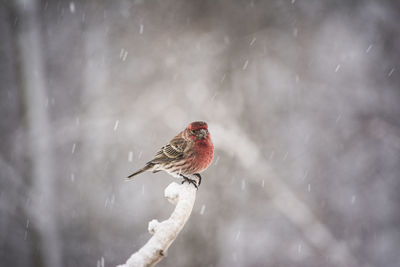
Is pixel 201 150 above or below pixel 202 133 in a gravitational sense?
below

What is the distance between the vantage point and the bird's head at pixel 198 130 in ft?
7.94

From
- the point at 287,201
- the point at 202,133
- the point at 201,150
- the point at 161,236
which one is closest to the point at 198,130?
the point at 202,133

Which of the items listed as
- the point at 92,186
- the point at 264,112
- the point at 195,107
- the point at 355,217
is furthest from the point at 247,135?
the point at 92,186

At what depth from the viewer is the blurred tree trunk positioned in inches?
202

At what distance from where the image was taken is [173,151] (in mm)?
2938

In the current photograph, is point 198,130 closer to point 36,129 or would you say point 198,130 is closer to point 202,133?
point 202,133

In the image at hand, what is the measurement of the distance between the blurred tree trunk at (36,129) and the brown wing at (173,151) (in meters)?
3.02

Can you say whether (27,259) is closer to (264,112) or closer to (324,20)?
(264,112)

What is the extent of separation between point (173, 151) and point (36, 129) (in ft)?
11.0

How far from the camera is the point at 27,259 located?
19.3 feet

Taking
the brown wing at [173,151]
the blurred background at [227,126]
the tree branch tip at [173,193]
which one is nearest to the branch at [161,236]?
the tree branch tip at [173,193]

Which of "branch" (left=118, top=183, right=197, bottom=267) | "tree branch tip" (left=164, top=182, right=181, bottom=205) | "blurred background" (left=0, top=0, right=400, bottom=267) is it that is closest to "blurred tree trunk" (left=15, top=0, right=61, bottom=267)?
"blurred background" (left=0, top=0, right=400, bottom=267)

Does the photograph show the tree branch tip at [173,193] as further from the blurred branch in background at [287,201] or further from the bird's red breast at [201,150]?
the blurred branch in background at [287,201]

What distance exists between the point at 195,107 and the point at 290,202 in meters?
2.44
